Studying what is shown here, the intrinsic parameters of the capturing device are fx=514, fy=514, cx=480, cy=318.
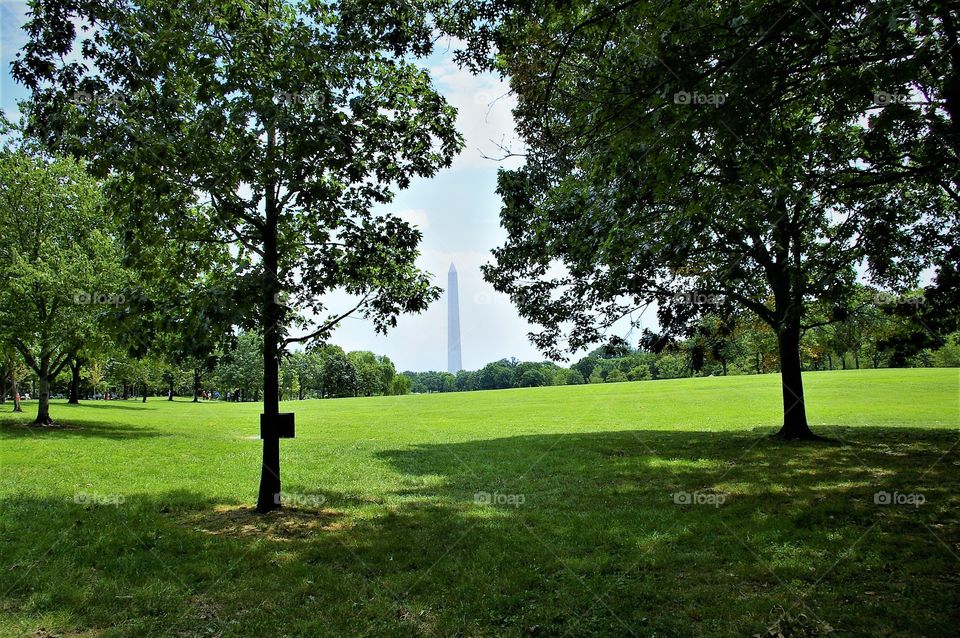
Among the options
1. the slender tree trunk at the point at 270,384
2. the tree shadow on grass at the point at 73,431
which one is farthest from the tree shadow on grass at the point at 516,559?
the tree shadow on grass at the point at 73,431

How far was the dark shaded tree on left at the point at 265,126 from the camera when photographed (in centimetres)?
748

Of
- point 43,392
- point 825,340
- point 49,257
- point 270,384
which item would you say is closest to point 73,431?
point 43,392

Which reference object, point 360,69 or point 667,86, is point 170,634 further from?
point 360,69

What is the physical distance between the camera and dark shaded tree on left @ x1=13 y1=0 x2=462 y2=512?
7.48 metres

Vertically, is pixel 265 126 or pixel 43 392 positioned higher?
pixel 265 126

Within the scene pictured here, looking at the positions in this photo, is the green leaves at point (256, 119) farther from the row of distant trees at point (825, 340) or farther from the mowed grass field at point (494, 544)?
the row of distant trees at point (825, 340)

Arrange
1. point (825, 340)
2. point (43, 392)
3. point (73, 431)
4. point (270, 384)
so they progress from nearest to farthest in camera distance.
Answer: point (270, 384)
point (825, 340)
point (73, 431)
point (43, 392)

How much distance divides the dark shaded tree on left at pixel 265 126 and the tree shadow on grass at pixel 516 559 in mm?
2359

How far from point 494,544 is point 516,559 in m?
0.64

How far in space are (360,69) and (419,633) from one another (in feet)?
28.4

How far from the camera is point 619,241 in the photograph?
25.0 feet

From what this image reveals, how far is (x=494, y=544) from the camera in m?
7.24

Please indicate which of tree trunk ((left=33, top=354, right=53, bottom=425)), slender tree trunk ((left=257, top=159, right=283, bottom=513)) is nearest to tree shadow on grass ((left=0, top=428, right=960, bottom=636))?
slender tree trunk ((left=257, top=159, right=283, bottom=513))

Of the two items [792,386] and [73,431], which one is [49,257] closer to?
[73,431]
